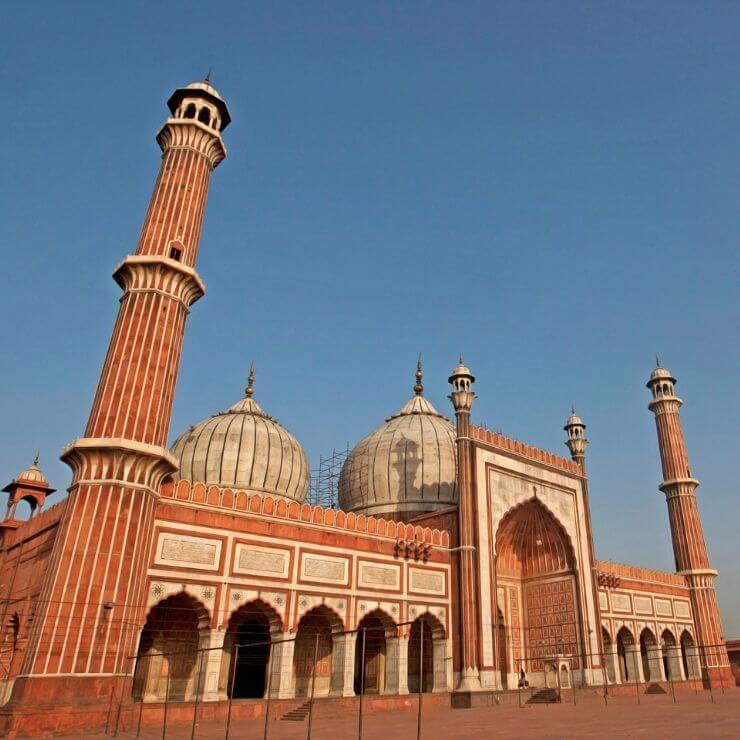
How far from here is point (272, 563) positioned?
58.1 feet

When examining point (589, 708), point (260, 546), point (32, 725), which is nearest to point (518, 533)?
point (589, 708)

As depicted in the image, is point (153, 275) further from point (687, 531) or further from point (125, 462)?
point (687, 531)

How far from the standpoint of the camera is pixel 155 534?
15.9 metres

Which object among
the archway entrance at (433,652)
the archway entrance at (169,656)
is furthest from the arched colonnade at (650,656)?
the archway entrance at (169,656)

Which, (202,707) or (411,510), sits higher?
(411,510)

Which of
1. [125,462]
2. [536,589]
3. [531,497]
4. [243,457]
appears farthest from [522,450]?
[125,462]

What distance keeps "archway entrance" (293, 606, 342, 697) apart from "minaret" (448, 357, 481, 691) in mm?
4222

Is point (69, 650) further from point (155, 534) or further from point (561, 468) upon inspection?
point (561, 468)

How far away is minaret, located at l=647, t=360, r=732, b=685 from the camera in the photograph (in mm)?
31875

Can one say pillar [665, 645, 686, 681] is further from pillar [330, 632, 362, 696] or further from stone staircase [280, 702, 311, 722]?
stone staircase [280, 702, 311, 722]

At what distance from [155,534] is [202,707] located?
4129 mm

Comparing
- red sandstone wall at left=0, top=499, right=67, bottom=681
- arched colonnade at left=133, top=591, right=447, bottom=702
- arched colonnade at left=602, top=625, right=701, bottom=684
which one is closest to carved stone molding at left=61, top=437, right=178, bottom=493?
red sandstone wall at left=0, top=499, right=67, bottom=681

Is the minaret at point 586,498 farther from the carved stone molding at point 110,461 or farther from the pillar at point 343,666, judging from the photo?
the carved stone molding at point 110,461

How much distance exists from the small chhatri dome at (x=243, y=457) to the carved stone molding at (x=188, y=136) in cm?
1104
